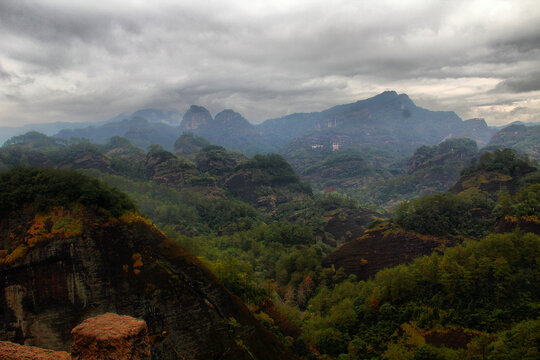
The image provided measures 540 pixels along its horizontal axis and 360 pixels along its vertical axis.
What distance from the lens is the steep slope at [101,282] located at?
14.1m

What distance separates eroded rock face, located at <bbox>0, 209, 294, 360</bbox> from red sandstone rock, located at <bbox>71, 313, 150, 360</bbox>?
10.6 m

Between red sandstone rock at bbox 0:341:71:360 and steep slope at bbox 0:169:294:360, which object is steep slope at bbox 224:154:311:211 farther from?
red sandstone rock at bbox 0:341:71:360

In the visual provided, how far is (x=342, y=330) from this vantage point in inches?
873

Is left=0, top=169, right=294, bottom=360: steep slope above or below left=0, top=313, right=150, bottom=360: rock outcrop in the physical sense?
below

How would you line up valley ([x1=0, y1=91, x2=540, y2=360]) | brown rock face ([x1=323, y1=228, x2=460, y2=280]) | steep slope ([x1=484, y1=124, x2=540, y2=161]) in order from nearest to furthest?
1. valley ([x1=0, y1=91, x2=540, y2=360])
2. brown rock face ([x1=323, y1=228, x2=460, y2=280])
3. steep slope ([x1=484, y1=124, x2=540, y2=161])

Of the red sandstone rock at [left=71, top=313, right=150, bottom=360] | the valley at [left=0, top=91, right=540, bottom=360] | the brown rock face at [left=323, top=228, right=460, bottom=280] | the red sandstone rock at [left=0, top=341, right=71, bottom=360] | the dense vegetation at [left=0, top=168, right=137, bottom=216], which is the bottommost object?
the brown rock face at [left=323, top=228, right=460, bottom=280]

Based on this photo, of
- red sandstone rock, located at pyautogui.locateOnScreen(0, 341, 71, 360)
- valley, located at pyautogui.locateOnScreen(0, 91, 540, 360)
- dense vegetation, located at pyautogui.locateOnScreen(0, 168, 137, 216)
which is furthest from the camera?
dense vegetation, located at pyautogui.locateOnScreen(0, 168, 137, 216)

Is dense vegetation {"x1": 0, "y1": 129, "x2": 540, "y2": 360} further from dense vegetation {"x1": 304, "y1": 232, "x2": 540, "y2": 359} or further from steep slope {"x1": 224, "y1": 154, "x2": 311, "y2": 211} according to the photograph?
steep slope {"x1": 224, "y1": 154, "x2": 311, "y2": 211}

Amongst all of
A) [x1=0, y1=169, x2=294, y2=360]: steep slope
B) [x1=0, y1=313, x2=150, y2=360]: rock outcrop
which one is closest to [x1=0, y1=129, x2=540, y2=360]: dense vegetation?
[x1=0, y1=169, x2=294, y2=360]: steep slope

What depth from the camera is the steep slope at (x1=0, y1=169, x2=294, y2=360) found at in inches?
556

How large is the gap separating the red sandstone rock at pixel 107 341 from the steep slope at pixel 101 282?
10.6 meters

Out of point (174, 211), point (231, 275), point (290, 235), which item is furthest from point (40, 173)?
point (174, 211)

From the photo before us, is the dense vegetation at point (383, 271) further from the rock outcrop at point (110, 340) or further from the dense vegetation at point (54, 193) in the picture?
the rock outcrop at point (110, 340)

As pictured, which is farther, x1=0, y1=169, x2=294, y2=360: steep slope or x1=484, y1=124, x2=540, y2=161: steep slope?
x1=484, y1=124, x2=540, y2=161: steep slope
